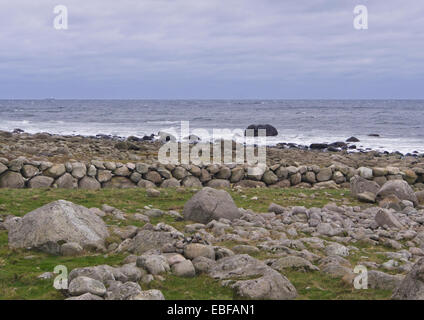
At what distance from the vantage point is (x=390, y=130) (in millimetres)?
53688

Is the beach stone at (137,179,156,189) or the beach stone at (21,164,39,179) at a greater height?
the beach stone at (21,164,39,179)

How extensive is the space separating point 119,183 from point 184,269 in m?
10.7

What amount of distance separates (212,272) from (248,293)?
959 mm

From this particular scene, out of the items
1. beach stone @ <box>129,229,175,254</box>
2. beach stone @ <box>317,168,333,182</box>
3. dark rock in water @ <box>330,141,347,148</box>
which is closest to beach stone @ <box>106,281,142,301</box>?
beach stone @ <box>129,229,175,254</box>

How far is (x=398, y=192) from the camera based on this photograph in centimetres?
1416

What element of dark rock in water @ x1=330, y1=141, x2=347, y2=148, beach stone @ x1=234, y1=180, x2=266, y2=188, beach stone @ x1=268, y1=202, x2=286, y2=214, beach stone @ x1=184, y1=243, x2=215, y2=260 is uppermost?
beach stone @ x1=184, y1=243, x2=215, y2=260

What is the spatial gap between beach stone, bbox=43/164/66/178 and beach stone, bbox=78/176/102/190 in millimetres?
693

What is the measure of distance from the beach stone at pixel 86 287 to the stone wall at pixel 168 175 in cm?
1046

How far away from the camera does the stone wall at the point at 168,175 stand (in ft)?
51.8

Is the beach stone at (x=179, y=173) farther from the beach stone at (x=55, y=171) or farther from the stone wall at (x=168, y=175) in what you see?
the beach stone at (x=55, y=171)

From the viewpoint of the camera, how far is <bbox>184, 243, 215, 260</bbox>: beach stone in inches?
291

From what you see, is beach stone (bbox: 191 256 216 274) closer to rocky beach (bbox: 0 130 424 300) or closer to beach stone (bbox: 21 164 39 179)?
rocky beach (bbox: 0 130 424 300)

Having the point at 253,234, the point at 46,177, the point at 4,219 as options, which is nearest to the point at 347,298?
the point at 253,234
